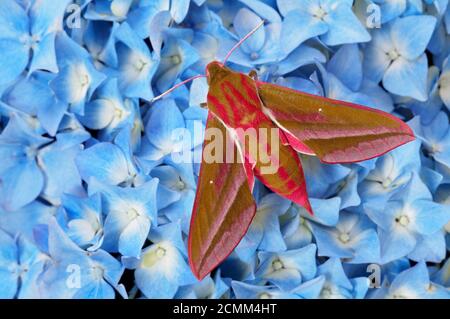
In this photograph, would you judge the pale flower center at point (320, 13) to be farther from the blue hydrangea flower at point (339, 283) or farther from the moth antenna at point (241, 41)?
the blue hydrangea flower at point (339, 283)

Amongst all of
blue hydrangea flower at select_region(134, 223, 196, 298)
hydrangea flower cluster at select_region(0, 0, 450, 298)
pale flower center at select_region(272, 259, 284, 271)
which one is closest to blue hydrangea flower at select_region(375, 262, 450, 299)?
hydrangea flower cluster at select_region(0, 0, 450, 298)

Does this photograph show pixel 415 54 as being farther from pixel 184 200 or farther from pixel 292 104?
pixel 184 200

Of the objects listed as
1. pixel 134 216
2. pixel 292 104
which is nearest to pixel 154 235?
pixel 134 216

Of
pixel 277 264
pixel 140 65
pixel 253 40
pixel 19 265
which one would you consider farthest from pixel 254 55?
pixel 19 265

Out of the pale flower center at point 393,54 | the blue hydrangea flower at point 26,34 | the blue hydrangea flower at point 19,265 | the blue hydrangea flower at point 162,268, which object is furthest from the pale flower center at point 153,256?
the pale flower center at point 393,54

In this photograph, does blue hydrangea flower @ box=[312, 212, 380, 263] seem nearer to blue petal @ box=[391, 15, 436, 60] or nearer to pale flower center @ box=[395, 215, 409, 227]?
pale flower center @ box=[395, 215, 409, 227]
